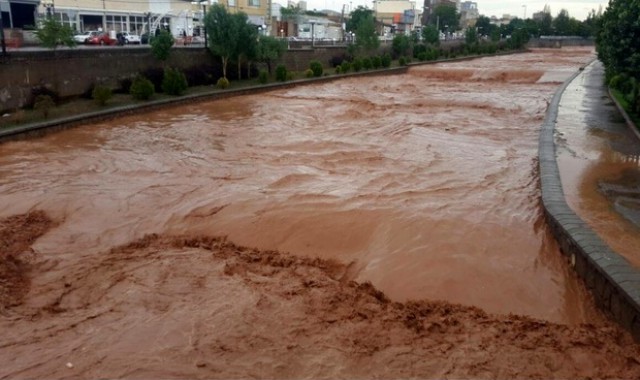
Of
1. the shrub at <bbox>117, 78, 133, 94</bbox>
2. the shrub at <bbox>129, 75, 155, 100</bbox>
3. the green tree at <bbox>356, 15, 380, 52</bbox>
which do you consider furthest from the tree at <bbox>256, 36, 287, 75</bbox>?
the green tree at <bbox>356, 15, 380, 52</bbox>

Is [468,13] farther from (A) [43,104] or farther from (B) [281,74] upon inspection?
(A) [43,104]

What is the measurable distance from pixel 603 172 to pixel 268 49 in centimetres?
1863

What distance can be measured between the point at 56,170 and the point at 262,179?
4027mm

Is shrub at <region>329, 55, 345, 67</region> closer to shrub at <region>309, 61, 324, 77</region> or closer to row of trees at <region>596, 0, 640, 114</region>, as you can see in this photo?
shrub at <region>309, 61, 324, 77</region>

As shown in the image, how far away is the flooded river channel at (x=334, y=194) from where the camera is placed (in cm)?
608

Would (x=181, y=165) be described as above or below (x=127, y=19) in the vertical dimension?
below

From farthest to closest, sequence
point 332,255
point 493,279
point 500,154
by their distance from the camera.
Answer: point 500,154, point 332,255, point 493,279

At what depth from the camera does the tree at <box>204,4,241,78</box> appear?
22906 millimetres

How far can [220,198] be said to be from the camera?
843cm

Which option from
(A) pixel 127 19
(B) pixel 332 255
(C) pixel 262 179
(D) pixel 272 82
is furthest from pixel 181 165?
(A) pixel 127 19

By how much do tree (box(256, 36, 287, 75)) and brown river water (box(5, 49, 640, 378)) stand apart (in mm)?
12650

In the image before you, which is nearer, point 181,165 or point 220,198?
point 220,198

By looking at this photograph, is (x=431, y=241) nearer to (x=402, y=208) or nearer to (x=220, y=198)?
(x=402, y=208)

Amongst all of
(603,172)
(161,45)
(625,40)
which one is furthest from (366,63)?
(603,172)
